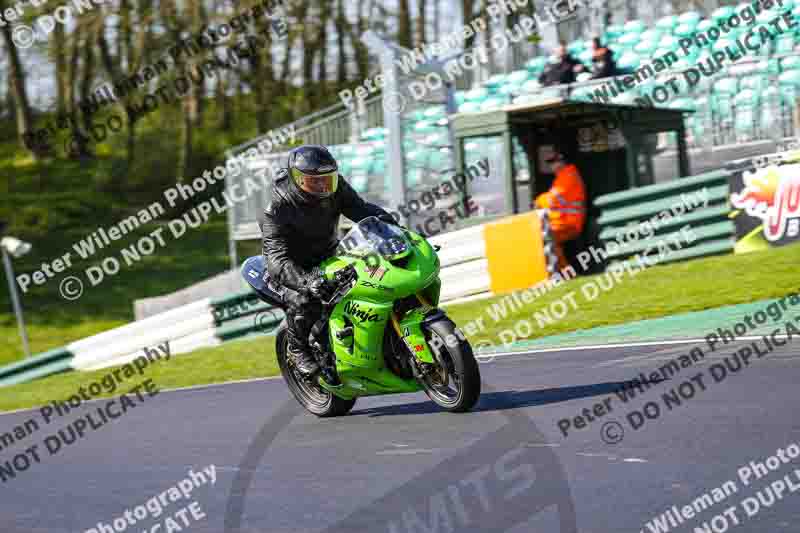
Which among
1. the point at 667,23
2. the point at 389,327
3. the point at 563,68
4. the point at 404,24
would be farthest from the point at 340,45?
the point at 389,327

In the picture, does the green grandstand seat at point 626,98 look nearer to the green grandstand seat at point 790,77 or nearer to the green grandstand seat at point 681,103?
the green grandstand seat at point 681,103

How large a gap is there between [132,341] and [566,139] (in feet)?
23.7

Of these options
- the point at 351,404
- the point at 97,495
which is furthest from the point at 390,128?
the point at 97,495

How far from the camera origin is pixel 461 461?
586cm

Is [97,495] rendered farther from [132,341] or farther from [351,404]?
[132,341]

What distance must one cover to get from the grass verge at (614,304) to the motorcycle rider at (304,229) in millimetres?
4253

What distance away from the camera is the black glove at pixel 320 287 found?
23.6ft

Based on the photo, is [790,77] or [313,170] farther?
[790,77]

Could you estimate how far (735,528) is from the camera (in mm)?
4297

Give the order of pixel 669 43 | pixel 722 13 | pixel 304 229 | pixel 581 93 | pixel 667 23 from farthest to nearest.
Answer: pixel 667 23 < pixel 722 13 < pixel 669 43 < pixel 581 93 < pixel 304 229

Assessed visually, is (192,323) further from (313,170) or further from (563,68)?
(313,170)

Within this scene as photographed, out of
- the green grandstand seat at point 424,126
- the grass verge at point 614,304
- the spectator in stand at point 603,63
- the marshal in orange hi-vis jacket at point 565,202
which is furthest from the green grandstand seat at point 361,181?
the grass verge at point 614,304

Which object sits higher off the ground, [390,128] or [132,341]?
[390,128]

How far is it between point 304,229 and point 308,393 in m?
1.37
